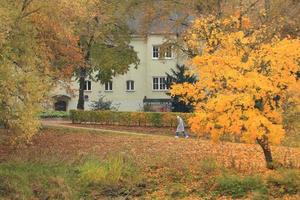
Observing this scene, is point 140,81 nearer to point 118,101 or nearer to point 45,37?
point 118,101

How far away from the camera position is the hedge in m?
37.5

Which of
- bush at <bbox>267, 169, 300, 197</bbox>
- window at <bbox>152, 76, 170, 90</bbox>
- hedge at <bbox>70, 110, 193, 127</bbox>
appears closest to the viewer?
bush at <bbox>267, 169, 300, 197</bbox>

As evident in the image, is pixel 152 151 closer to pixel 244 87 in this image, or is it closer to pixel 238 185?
pixel 238 185

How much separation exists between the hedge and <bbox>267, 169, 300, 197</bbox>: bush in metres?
17.8

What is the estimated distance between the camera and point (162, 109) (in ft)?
180

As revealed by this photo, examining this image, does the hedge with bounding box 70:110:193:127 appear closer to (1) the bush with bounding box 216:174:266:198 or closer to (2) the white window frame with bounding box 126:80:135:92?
(1) the bush with bounding box 216:174:266:198

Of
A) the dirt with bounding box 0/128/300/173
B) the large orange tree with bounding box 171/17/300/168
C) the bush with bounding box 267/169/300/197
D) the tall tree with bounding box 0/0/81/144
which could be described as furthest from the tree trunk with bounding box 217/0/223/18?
the bush with bounding box 267/169/300/197

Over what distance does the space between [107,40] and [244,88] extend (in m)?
26.0

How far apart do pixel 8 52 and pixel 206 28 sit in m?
7.98

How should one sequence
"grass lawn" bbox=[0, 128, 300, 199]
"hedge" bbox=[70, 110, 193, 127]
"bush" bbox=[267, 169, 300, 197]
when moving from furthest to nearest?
"hedge" bbox=[70, 110, 193, 127] → "grass lawn" bbox=[0, 128, 300, 199] → "bush" bbox=[267, 169, 300, 197]

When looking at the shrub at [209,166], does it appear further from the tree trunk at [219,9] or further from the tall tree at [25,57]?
the tree trunk at [219,9]

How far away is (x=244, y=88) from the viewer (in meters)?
18.1

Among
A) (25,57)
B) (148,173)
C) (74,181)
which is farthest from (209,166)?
(25,57)

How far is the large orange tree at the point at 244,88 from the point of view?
17844mm
